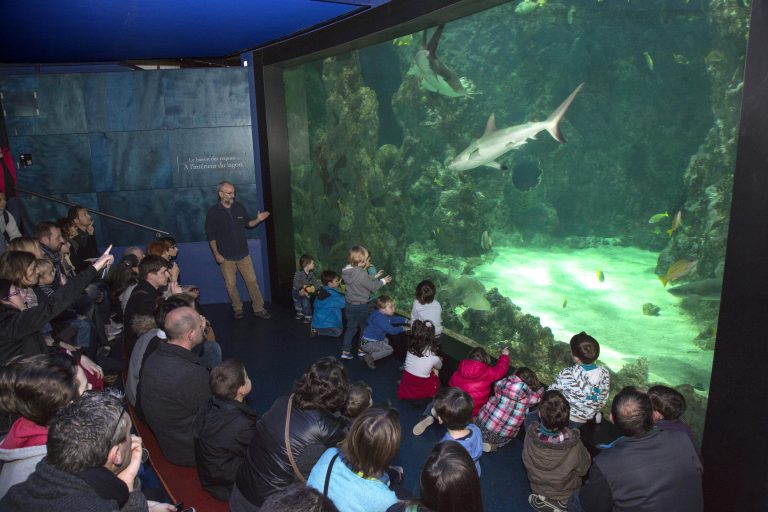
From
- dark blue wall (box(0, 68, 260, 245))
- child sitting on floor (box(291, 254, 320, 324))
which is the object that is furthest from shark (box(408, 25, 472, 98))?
child sitting on floor (box(291, 254, 320, 324))

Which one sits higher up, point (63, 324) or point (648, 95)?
point (648, 95)

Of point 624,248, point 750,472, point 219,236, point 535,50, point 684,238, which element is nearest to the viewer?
point 750,472

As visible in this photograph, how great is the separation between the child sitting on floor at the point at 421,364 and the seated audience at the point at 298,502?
10.8ft

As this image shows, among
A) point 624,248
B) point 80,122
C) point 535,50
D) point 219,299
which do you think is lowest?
point 219,299

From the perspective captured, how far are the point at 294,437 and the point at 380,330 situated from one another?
348 centimetres

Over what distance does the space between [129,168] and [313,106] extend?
3.13 meters

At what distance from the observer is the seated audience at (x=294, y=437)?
2332 mm

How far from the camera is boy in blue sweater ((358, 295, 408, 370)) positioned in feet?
18.7

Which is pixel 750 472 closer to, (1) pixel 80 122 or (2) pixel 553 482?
(2) pixel 553 482

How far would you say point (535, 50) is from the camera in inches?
418

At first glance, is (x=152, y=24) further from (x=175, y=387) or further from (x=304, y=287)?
(x=175, y=387)

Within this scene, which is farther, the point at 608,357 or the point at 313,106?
the point at 313,106

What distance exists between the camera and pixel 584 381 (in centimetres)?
375

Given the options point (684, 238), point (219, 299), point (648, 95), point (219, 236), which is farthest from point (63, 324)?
point (648, 95)
